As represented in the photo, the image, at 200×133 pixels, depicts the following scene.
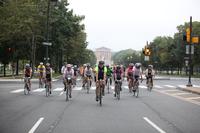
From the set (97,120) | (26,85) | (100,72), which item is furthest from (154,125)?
(26,85)

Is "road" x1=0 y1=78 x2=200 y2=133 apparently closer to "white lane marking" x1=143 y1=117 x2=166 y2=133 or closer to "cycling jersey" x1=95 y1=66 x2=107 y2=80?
"white lane marking" x1=143 y1=117 x2=166 y2=133

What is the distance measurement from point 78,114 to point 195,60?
263ft

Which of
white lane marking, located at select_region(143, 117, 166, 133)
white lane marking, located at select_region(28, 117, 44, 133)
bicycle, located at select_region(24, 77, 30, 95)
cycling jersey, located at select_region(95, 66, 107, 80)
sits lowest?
white lane marking, located at select_region(143, 117, 166, 133)

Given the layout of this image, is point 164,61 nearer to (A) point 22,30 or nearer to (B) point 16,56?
(B) point 16,56


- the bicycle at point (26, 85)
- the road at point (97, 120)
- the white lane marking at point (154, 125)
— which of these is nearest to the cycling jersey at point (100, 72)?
the road at point (97, 120)

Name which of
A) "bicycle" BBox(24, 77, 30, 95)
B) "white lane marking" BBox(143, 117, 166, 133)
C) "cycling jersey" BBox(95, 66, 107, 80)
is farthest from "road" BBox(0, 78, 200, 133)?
"bicycle" BBox(24, 77, 30, 95)

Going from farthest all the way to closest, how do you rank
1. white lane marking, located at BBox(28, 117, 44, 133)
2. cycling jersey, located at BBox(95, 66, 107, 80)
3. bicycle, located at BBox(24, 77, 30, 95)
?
bicycle, located at BBox(24, 77, 30, 95)
cycling jersey, located at BBox(95, 66, 107, 80)
white lane marking, located at BBox(28, 117, 44, 133)

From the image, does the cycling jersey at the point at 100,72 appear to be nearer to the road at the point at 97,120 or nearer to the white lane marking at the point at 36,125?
the road at the point at 97,120

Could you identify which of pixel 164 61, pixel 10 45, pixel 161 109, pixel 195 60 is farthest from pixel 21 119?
pixel 164 61

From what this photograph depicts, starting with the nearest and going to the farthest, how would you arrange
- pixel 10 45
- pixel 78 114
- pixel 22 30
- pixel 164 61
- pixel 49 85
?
pixel 78 114 → pixel 49 85 → pixel 22 30 → pixel 10 45 → pixel 164 61

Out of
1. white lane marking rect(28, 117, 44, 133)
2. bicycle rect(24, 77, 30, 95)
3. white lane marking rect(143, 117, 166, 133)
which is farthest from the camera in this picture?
bicycle rect(24, 77, 30, 95)

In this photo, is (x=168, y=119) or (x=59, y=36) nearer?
(x=168, y=119)

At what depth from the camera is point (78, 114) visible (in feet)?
49.7

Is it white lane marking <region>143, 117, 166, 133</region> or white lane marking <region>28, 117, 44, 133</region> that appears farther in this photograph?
white lane marking <region>143, 117, 166, 133</region>
